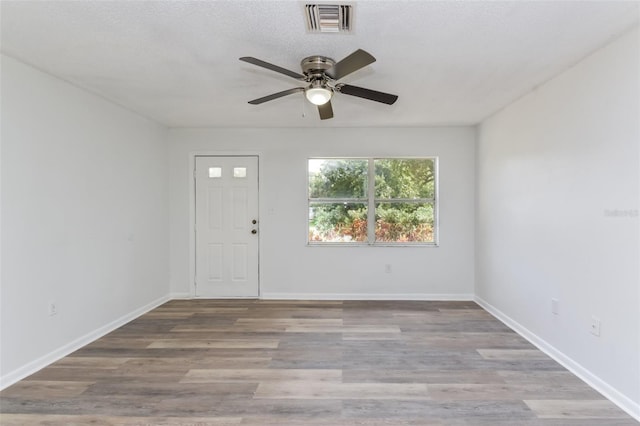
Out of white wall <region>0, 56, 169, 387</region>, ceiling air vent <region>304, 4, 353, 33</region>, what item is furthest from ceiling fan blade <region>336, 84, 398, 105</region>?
white wall <region>0, 56, 169, 387</region>

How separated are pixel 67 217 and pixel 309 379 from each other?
253 cm

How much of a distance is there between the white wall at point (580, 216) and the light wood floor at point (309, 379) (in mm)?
242

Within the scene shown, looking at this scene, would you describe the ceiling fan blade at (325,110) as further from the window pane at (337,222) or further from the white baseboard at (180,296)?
the white baseboard at (180,296)

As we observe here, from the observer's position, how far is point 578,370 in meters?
2.49

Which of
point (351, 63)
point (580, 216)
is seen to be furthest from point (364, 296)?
point (351, 63)

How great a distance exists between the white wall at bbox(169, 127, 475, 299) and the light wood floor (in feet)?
3.01

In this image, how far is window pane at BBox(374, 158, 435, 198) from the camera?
4.62 metres

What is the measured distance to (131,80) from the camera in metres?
2.89

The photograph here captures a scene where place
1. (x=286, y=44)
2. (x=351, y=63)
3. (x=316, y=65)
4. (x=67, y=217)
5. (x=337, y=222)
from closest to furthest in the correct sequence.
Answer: (x=351, y=63)
(x=286, y=44)
(x=316, y=65)
(x=67, y=217)
(x=337, y=222)

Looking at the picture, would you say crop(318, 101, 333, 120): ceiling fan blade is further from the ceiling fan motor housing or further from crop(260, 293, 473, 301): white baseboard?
crop(260, 293, 473, 301): white baseboard

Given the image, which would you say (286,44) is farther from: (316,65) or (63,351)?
(63,351)

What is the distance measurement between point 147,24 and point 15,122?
1400 millimetres

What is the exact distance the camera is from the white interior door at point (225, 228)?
4648 mm

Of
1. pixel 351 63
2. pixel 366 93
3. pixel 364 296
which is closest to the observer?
pixel 351 63
